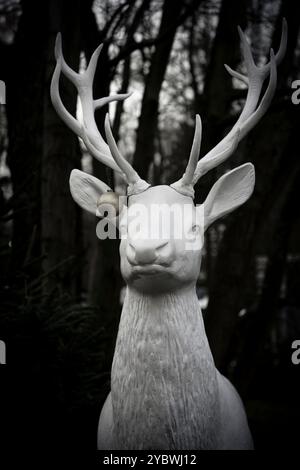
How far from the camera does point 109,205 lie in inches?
93.9

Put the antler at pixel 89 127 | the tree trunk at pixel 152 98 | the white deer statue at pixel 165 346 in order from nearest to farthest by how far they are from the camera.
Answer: the white deer statue at pixel 165 346, the antler at pixel 89 127, the tree trunk at pixel 152 98

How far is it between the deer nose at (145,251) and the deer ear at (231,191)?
18.0 inches

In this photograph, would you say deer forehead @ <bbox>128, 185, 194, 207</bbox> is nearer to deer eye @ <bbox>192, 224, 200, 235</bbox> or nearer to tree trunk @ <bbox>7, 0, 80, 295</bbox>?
deer eye @ <bbox>192, 224, 200, 235</bbox>

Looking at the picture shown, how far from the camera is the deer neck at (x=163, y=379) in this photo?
2.14m

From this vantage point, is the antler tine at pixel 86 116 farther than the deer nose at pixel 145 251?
Yes

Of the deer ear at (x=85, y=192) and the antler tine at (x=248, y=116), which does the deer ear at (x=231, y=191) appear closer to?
the antler tine at (x=248, y=116)

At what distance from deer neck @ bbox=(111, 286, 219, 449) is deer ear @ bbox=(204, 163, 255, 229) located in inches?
16.9

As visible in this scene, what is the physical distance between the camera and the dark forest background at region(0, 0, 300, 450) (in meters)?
3.23

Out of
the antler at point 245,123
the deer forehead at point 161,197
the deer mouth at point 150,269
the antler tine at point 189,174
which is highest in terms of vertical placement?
the antler at point 245,123

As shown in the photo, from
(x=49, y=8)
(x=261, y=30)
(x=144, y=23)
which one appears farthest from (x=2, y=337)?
(x=261, y=30)

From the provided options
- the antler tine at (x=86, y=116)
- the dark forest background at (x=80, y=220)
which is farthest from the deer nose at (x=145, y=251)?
the dark forest background at (x=80, y=220)

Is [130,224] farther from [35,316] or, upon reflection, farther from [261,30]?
[261,30]

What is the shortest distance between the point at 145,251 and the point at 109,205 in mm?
479

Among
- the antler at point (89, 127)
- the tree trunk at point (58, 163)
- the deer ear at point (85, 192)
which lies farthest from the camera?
the tree trunk at point (58, 163)
